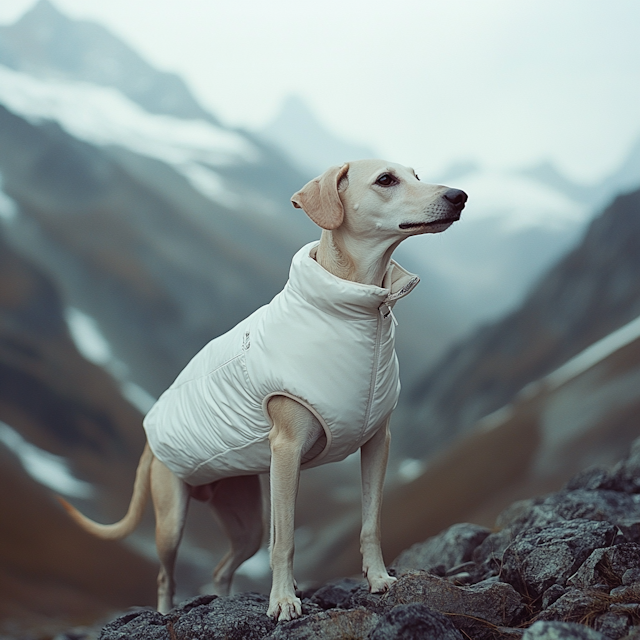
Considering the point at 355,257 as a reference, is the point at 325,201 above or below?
above

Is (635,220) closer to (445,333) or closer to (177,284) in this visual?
(445,333)

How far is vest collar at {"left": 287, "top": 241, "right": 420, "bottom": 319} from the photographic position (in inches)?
116

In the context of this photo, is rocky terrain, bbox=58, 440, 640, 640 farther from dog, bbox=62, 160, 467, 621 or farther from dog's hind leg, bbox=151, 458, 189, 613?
dog's hind leg, bbox=151, 458, 189, 613

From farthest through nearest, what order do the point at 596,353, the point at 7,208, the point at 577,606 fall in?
the point at 7,208
the point at 596,353
the point at 577,606

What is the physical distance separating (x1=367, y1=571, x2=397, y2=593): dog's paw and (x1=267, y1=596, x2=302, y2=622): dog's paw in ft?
1.19


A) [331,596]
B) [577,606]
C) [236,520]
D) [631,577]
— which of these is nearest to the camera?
[577,606]

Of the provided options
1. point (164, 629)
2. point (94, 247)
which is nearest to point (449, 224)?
point (164, 629)

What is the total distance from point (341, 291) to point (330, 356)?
10.5 inches

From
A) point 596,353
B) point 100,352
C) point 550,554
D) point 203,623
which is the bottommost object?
point 550,554

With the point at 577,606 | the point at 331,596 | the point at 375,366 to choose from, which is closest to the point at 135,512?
the point at 331,596

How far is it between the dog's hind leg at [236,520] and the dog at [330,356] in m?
0.78

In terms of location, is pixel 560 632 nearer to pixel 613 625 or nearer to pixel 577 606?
pixel 613 625

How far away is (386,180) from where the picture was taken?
3006 mm

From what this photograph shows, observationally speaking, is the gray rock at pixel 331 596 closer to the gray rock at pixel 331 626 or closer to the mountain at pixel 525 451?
the gray rock at pixel 331 626
